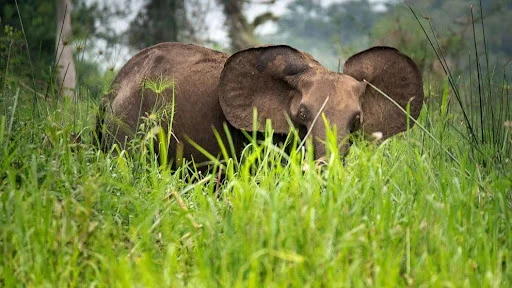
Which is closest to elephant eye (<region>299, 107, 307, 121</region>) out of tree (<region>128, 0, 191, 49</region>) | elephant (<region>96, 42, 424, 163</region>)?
elephant (<region>96, 42, 424, 163</region>)

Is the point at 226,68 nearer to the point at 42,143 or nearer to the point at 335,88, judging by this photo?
the point at 335,88

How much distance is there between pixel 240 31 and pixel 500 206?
54.3 feet

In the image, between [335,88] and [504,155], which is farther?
[335,88]

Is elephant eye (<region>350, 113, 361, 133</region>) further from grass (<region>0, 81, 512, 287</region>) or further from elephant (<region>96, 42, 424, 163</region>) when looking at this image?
grass (<region>0, 81, 512, 287</region>)

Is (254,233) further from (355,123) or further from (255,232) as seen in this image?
(355,123)

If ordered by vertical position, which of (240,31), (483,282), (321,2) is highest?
(483,282)

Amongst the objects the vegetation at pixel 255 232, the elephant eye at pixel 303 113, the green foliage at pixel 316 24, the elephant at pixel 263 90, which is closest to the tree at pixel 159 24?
the elephant at pixel 263 90

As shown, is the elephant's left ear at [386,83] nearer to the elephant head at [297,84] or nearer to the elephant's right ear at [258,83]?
the elephant head at [297,84]

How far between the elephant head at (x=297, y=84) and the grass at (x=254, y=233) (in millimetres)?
1795

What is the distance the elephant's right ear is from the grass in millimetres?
1951

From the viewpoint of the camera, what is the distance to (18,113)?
518cm

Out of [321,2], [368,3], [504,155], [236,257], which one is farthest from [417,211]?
[321,2]

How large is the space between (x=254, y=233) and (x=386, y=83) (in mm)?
3371

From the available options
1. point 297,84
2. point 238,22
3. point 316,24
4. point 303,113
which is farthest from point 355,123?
point 316,24
